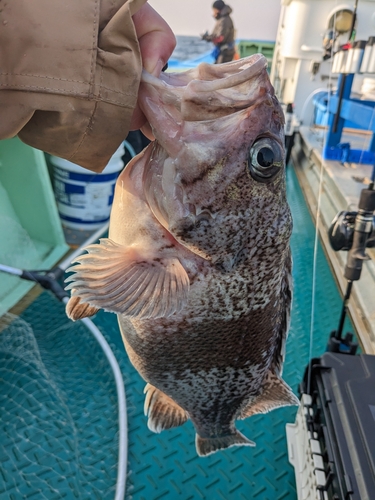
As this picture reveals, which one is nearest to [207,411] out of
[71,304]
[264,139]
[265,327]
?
[265,327]

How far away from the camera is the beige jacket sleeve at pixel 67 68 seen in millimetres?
834

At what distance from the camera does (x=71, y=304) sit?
50.9 inches

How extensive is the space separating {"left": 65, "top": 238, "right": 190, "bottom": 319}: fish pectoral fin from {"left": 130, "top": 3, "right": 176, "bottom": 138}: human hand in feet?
1.70

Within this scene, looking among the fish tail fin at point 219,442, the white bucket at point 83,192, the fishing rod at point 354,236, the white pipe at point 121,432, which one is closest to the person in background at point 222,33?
the white bucket at point 83,192

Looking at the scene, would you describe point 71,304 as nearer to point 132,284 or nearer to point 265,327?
point 132,284

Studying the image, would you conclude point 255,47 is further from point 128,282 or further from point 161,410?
point 128,282

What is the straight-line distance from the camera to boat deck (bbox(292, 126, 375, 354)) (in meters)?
3.34

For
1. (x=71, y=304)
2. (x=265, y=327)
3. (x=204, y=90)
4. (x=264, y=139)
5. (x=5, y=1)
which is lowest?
(x=265, y=327)

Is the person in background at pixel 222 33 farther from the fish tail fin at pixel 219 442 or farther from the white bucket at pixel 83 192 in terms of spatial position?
the fish tail fin at pixel 219 442

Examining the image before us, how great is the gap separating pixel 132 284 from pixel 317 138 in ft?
24.1

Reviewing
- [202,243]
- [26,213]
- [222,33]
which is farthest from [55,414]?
[222,33]

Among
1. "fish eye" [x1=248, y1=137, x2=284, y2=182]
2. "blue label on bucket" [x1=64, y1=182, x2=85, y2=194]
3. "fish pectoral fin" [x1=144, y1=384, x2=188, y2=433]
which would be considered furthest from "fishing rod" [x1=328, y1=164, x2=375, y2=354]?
"blue label on bucket" [x1=64, y1=182, x2=85, y2=194]

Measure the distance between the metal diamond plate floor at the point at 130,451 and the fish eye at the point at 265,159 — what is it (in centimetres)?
192

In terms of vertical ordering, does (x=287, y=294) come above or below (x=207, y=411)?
above
